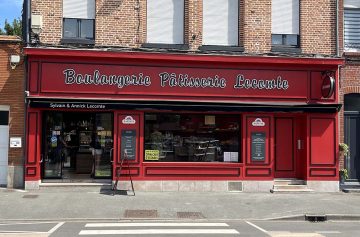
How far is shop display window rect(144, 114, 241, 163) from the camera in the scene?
55.5 feet

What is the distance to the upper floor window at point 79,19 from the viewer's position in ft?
54.7

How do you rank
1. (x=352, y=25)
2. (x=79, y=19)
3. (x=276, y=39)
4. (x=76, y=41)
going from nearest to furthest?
(x=76, y=41) → (x=79, y=19) → (x=276, y=39) → (x=352, y=25)

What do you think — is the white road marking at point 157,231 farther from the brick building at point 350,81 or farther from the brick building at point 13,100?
the brick building at point 350,81

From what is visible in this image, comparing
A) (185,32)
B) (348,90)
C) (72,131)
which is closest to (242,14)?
(185,32)

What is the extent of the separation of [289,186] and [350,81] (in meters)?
4.45

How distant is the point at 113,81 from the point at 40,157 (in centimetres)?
352

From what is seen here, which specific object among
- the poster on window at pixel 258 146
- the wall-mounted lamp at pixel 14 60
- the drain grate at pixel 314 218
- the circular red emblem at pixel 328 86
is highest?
the wall-mounted lamp at pixel 14 60

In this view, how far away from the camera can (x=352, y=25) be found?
18125 millimetres

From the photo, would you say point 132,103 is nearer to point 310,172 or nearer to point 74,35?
point 74,35

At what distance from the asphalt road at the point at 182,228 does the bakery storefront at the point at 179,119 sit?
468 centimetres

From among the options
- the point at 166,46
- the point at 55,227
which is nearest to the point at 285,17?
the point at 166,46

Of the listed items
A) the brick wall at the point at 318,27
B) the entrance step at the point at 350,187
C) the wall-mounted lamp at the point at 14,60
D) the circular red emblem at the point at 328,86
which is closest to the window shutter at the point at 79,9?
the wall-mounted lamp at the point at 14,60

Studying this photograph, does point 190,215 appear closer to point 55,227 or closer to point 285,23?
point 55,227

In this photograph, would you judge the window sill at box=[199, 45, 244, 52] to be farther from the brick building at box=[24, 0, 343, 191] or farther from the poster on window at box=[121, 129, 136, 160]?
the poster on window at box=[121, 129, 136, 160]
